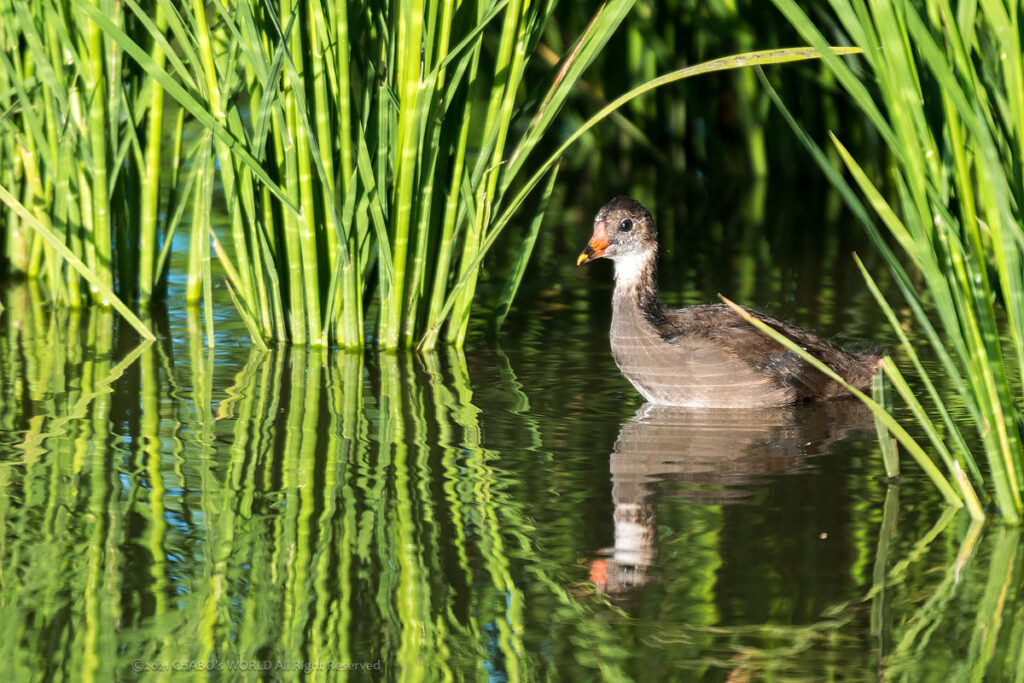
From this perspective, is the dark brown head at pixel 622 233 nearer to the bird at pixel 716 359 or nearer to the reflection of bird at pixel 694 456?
the bird at pixel 716 359

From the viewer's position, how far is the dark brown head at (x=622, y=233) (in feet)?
21.8

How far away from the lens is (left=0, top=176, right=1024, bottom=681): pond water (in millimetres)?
3652

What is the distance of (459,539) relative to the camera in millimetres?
4414

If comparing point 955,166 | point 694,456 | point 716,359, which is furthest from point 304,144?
point 955,166

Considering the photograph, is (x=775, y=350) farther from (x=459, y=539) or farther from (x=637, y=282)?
(x=459, y=539)

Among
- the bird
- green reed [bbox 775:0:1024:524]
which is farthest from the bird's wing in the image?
green reed [bbox 775:0:1024:524]

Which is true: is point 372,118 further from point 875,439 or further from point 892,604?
point 892,604

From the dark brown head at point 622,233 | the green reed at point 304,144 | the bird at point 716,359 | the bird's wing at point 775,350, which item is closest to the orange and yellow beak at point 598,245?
the dark brown head at point 622,233

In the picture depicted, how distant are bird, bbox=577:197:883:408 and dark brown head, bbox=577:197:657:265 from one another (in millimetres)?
172

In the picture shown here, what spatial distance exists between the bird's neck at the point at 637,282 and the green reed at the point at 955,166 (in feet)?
7.54

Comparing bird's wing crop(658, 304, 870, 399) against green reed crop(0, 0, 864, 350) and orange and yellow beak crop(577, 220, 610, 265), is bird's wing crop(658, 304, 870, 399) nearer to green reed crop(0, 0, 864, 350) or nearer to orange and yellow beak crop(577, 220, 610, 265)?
orange and yellow beak crop(577, 220, 610, 265)

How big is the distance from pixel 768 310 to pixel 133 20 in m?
3.52

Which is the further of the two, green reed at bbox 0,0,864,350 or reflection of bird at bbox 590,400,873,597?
green reed at bbox 0,0,864,350

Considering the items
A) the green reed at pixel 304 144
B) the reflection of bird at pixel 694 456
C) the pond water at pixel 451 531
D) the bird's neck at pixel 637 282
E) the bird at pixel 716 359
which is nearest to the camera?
the pond water at pixel 451 531
